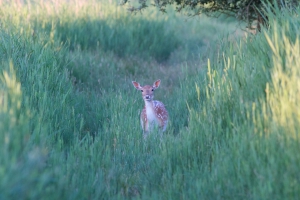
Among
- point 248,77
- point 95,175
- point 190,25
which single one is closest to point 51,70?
point 95,175

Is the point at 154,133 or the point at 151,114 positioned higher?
the point at 154,133

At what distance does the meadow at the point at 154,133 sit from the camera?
4.86 m

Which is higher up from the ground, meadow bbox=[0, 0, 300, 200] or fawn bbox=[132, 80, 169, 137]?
meadow bbox=[0, 0, 300, 200]

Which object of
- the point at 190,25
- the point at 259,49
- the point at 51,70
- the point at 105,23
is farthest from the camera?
the point at 190,25

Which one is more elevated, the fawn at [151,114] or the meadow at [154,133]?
the meadow at [154,133]

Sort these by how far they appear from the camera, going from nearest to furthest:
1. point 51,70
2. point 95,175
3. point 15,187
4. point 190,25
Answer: point 15,187 → point 95,175 → point 51,70 → point 190,25

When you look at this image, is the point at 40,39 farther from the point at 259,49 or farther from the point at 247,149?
the point at 247,149

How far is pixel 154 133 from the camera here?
24.6 ft

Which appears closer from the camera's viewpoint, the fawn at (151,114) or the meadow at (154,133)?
the meadow at (154,133)

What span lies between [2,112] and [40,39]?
4.44m

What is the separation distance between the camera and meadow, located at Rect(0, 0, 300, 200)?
15.9 ft

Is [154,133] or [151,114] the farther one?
[151,114]

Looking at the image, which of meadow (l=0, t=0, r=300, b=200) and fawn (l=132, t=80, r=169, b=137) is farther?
fawn (l=132, t=80, r=169, b=137)

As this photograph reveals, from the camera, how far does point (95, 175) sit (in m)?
5.98
